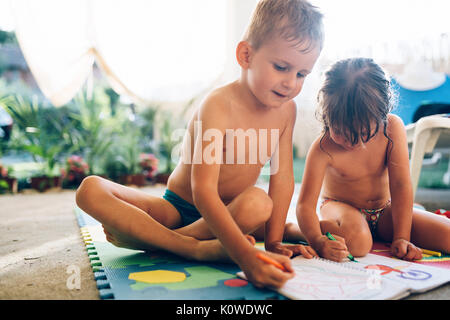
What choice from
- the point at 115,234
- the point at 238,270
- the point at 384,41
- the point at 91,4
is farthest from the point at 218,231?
the point at 384,41

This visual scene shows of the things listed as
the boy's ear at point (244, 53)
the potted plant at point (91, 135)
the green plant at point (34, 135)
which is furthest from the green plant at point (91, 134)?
the boy's ear at point (244, 53)

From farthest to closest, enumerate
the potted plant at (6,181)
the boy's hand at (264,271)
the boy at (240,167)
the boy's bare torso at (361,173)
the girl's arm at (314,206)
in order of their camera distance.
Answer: the potted plant at (6,181) < the boy's bare torso at (361,173) < the girl's arm at (314,206) < the boy at (240,167) < the boy's hand at (264,271)

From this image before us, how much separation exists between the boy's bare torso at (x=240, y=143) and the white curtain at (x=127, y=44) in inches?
71.2

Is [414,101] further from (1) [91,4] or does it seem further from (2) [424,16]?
(1) [91,4]

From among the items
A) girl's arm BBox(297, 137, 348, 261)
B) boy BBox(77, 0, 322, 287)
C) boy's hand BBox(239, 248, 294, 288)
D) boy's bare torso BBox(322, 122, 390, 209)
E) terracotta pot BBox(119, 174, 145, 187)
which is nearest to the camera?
boy's hand BBox(239, 248, 294, 288)

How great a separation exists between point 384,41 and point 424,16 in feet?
0.89

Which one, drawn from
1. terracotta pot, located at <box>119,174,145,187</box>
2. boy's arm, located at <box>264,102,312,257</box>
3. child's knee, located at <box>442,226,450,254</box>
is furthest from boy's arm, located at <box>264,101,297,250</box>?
terracotta pot, located at <box>119,174,145,187</box>

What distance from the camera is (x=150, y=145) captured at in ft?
8.62

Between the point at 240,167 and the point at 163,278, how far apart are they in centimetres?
29

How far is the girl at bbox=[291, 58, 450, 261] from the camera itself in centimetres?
83

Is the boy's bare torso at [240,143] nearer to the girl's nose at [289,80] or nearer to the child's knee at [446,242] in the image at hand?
the girl's nose at [289,80]

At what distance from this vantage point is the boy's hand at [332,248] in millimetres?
753

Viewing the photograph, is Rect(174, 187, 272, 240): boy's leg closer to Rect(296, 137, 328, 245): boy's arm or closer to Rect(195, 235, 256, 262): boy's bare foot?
Rect(195, 235, 256, 262): boy's bare foot
